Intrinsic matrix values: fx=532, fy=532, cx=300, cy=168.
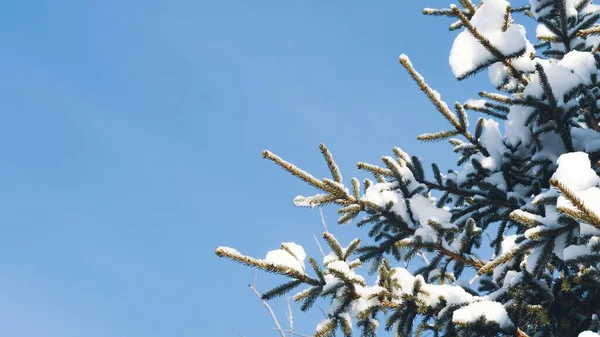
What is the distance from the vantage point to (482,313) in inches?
128

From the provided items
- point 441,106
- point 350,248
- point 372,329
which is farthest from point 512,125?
point 372,329

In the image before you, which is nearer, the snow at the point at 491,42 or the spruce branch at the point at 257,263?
the spruce branch at the point at 257,263

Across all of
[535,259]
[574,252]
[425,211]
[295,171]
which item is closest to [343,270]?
[295,171]

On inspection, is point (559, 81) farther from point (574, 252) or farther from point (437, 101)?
point (574, 252)

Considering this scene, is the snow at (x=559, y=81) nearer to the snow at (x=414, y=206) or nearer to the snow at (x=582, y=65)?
the snow at (x=582, y=65)

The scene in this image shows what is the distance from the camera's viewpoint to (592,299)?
3814mm

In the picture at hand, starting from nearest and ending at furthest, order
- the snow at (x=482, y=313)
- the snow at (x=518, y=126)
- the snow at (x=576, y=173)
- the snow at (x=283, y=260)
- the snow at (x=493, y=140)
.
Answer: the snow at (x=576, y=173), the snow at (x=482, y=313), the snow at (x=283, y=260), the snow at (x=518, y=126), the snow at (x=493, y=140)

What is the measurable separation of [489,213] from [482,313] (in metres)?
1.61

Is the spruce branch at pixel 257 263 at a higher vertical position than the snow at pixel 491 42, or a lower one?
lower

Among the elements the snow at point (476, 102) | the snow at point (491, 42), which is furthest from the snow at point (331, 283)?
the snow at point (476, 102)

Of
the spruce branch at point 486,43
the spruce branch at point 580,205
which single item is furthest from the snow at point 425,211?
the spruce branch at point 580,205

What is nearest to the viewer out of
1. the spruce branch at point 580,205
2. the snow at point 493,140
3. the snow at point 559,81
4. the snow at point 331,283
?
the spruce branch at point 580,205

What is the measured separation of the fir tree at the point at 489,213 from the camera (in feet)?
10.7

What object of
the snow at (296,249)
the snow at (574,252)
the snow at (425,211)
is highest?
the snow at (296,249)
